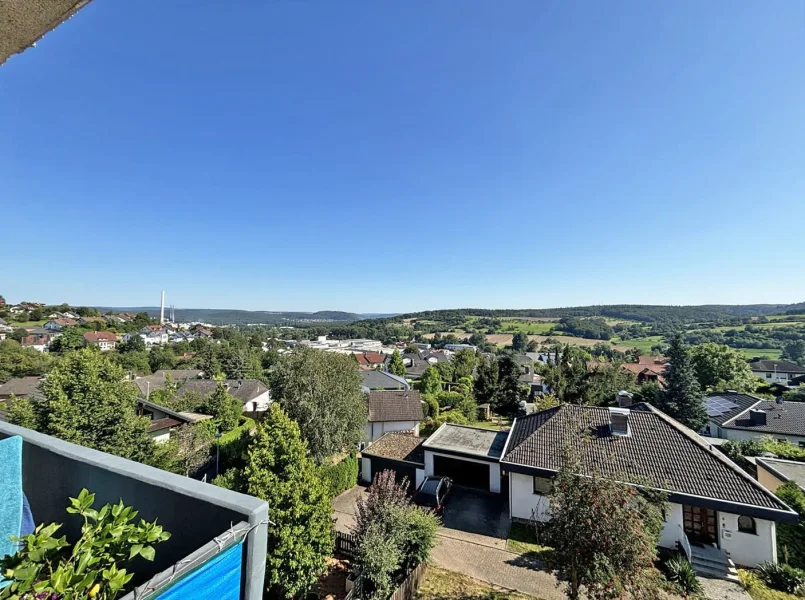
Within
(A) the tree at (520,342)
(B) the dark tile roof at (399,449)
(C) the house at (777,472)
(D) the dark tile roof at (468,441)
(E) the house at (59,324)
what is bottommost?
(A) the tree at (520,342)

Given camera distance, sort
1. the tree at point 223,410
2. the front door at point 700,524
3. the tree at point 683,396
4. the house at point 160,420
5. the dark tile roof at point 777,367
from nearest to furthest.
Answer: the front door at point 700,524, the house at point 160,420, the tree at point 223,410, the tree at point 683,396, the dark tile roof at point 777,367

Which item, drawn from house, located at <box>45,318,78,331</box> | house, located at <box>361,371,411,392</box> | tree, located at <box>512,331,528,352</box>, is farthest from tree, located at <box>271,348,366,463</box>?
tree, located at <box>512,331,528,352</box>

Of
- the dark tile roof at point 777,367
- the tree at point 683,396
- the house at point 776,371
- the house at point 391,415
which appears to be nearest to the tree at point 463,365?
the tree at point 683,396

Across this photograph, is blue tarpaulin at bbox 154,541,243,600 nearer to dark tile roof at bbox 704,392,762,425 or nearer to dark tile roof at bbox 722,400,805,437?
dark tile roof at bbox 722,400,805,437

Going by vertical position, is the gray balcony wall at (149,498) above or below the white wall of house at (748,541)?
above

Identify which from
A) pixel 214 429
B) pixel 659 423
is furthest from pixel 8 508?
pixel 214 429

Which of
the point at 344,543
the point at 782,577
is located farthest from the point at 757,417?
the point at 344,543

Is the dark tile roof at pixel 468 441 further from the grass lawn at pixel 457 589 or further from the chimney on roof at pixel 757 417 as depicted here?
the chimney on roof at pixel 757 417
